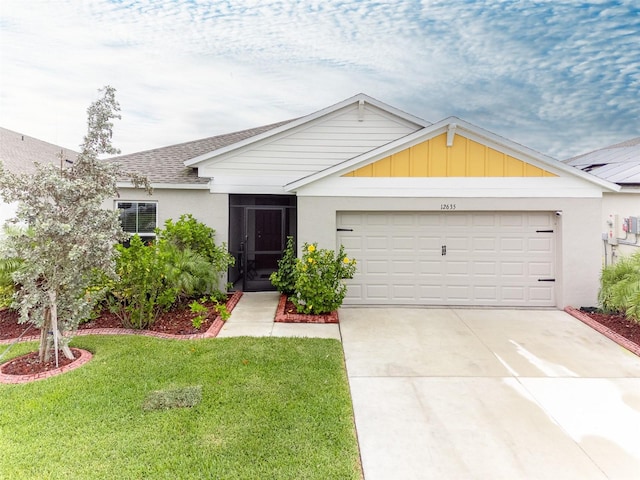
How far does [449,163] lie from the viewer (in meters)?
8.89

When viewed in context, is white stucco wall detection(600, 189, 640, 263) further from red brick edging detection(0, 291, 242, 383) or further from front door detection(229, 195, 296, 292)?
red brick edging detection(0, 291, 242, 383)

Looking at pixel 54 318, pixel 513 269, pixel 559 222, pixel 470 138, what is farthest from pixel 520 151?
pixel 54 318

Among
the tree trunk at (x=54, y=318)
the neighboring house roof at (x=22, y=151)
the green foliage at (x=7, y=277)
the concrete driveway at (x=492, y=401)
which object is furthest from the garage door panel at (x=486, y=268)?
the neighboring house roof at (x=22, y=151)

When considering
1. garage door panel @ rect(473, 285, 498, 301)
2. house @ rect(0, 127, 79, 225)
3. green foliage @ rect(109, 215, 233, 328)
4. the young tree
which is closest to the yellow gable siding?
garage door panel @ rect(473, 285, 498, 301)

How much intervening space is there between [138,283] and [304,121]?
615 centimetres

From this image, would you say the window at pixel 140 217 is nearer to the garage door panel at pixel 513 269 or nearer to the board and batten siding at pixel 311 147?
the board and batten siding at pixel 311 147

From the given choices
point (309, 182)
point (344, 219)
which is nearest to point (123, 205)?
point (309, 182)

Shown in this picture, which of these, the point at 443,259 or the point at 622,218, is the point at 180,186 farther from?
the point at 622,218

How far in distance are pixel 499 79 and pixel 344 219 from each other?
9.77 meters

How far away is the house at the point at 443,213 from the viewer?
876 centimetres

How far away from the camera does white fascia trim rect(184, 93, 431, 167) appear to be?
1028 cm

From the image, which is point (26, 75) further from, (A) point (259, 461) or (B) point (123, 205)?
(A) point (259, 461)

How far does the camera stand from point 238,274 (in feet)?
38.3

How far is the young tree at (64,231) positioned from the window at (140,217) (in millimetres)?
4496
